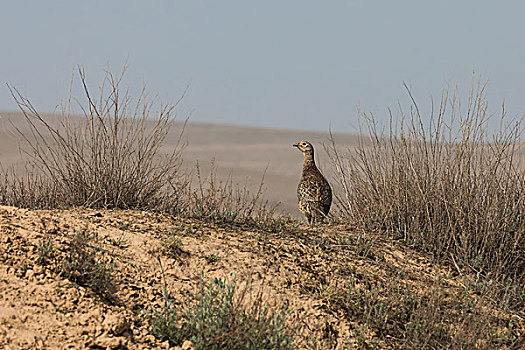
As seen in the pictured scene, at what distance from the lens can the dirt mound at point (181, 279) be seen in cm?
396

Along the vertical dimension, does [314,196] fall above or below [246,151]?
above

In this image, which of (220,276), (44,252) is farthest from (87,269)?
(220,276)

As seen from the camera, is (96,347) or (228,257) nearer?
(96,347)

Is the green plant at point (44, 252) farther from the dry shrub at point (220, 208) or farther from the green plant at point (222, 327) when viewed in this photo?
the dry shrub at point (220, 208)

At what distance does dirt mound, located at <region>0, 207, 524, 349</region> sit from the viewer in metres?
3.96

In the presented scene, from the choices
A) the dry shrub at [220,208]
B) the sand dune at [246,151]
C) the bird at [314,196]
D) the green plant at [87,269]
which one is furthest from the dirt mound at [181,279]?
the sand dune at [246,151]

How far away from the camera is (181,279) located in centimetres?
473

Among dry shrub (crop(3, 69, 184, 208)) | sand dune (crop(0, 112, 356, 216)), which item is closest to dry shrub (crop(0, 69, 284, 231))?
dry shrub (crop(3, 69, 184, 208))

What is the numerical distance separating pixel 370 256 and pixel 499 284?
1.11 meters

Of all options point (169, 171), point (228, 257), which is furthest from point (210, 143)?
point (228, 257)

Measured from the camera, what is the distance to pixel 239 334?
377cm

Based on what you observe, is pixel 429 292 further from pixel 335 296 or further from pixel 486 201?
pixel 486 201

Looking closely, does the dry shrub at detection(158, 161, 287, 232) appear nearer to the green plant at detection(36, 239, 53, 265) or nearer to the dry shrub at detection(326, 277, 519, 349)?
the dry shrub at detection(326, 277, 519, 349)

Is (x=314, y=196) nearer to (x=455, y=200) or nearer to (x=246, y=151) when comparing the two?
(x=455, y=200)
